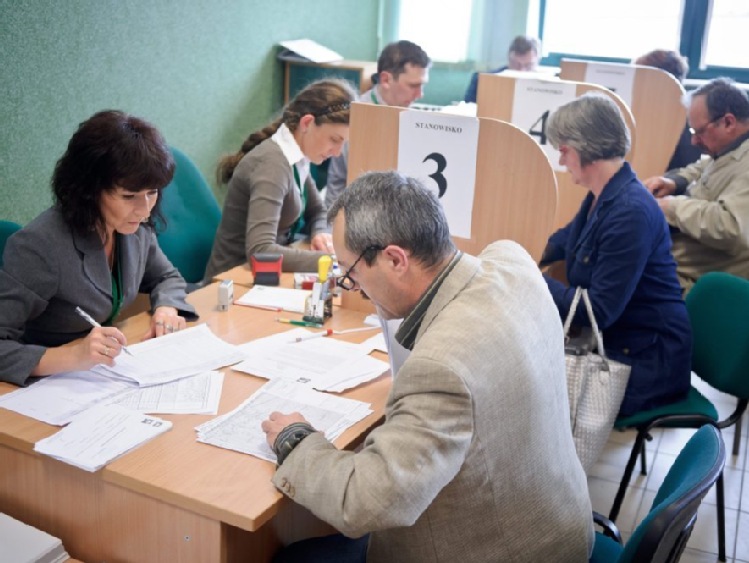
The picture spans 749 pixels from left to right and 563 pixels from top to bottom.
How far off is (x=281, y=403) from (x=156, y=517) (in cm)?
35

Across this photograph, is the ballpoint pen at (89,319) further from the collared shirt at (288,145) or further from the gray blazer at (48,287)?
the collared shirt at (288,145)

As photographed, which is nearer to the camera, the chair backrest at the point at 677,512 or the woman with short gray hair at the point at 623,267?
the chair backrest at the point at 677,512

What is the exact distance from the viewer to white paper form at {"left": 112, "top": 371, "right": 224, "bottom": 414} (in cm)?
165

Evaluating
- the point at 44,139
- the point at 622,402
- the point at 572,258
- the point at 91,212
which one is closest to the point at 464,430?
the point at 91,212

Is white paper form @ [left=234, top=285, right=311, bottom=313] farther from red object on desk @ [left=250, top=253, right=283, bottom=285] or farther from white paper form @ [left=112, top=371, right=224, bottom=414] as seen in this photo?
white paper form @ [left=112, top=371, right=224, bottom=414]

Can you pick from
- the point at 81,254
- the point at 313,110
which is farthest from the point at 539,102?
the point at 81,254

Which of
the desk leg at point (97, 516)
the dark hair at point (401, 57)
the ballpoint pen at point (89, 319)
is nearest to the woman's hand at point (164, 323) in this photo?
the ballpoint pen at point (89, 319)

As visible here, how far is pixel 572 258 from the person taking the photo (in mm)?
2580

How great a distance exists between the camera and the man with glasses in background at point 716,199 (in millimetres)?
2994

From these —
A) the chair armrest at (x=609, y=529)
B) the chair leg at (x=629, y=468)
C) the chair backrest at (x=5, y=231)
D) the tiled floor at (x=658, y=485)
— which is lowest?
the tiled floor at (x=658, y=485)

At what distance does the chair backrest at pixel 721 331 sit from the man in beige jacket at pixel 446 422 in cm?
102

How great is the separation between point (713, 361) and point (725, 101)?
4.04 feet

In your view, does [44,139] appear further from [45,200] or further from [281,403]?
[281,403]

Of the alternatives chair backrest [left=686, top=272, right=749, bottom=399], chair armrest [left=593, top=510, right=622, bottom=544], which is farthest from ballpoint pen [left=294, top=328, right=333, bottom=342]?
chair backrest [left=686, top=272, right=749, bottom=399]
